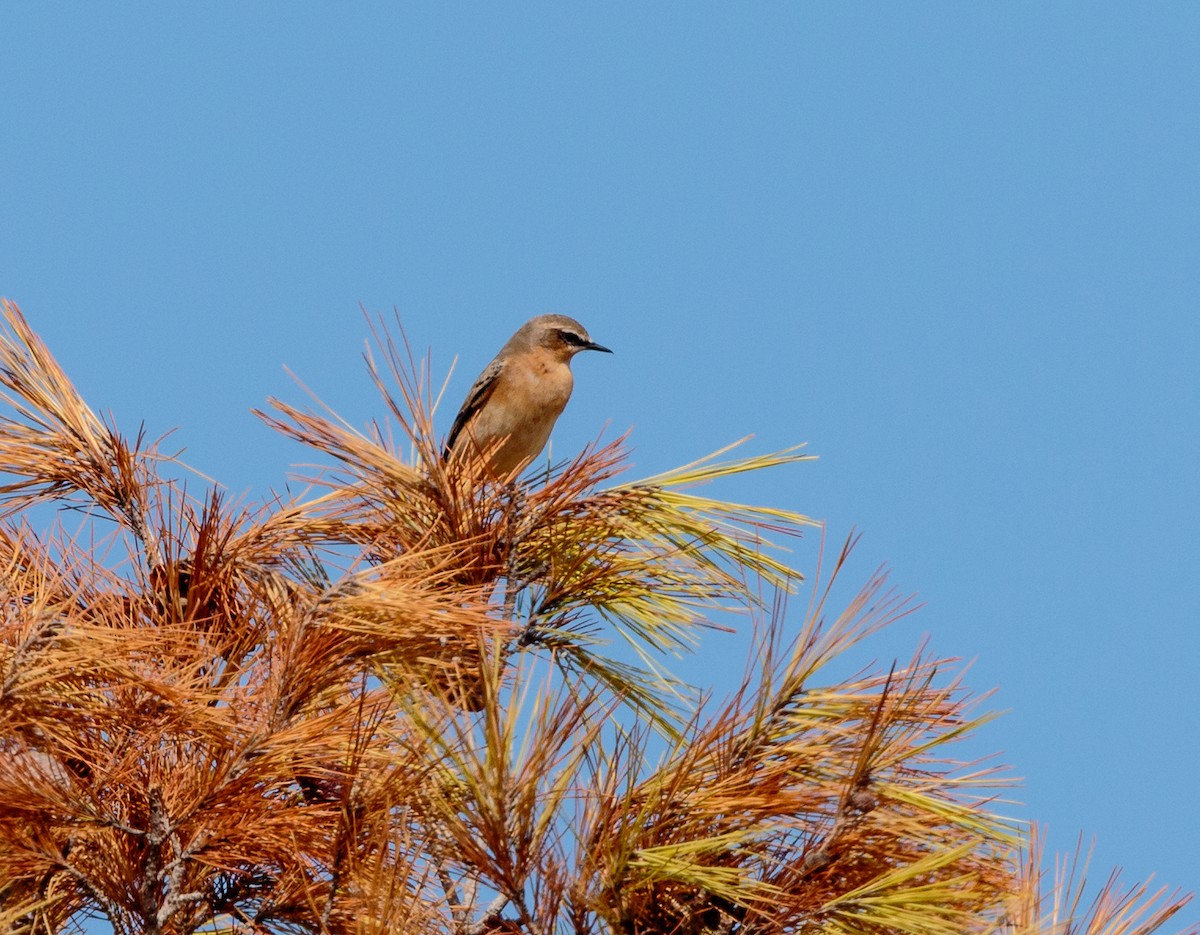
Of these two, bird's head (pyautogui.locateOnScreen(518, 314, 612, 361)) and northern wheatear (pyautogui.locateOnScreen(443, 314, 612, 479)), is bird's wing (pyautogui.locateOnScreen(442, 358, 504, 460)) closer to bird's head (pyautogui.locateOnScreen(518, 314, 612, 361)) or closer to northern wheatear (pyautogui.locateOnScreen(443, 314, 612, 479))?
northern wheatear (pyautogui.locateOnScreen(443, 314, 612, 479))

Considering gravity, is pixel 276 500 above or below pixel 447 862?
above

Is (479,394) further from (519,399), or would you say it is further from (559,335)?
(559,335)

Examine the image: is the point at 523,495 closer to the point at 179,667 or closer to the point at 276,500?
the point at 276,500

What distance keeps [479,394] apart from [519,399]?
0.29 m

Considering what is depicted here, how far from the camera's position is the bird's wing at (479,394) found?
805cm

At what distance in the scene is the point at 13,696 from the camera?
10.1 ft

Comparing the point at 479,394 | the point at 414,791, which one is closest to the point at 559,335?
the point at 479,394

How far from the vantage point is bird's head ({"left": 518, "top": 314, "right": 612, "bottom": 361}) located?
8.49 metres

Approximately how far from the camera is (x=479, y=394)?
810cm

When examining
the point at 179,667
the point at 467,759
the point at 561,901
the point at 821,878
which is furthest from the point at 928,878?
the point at 179,667

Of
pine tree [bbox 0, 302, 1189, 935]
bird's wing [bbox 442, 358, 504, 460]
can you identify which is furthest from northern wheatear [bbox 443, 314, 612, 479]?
pine tree [bbox 0, 302, 1189, 935]

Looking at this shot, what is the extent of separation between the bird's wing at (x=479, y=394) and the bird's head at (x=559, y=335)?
12.4 inches

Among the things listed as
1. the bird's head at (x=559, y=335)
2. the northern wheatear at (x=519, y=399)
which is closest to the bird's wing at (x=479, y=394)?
the northern wheatear at (x=519, y=399)

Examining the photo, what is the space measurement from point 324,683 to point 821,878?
1.11m
